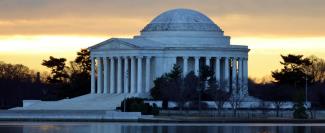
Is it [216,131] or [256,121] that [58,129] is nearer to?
[216,131]

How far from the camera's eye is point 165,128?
6260 inches

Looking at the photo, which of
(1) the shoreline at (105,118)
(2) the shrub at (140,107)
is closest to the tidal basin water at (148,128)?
(1) the shoreline at (105,118)

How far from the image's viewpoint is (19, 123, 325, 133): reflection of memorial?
495 feet

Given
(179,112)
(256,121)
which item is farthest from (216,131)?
(179,112)

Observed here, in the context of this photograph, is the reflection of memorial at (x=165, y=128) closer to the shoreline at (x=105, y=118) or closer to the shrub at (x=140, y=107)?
the shoreline at (x=105, y=118)

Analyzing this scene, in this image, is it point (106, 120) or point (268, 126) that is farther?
point (106, 120)

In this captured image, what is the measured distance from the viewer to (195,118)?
597 feet

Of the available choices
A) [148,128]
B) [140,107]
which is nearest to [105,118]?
[140,107]

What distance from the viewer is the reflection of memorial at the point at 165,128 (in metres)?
151

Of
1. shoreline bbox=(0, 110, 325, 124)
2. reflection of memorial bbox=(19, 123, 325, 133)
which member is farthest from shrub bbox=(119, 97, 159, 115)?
reflection of memorial bbox=(19, 123, 325, 133)

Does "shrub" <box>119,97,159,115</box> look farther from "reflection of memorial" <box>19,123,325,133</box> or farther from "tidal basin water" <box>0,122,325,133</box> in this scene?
"reflection of memorial" <box>19,123,325,133</box>

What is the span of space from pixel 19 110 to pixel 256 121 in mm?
33848

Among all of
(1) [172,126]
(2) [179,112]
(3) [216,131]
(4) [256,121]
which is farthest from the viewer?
(2) [179,112]

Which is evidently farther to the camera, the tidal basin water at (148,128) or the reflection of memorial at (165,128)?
the tidal basin water at (148,128)
